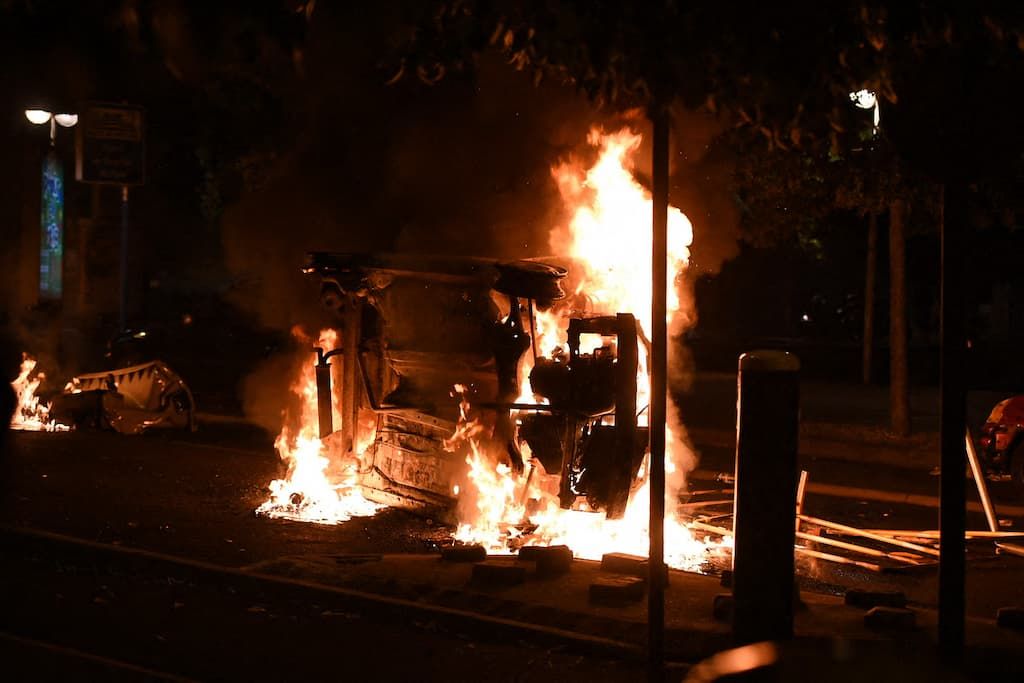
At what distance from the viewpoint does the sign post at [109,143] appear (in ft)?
63.1

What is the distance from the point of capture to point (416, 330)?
10156 mm

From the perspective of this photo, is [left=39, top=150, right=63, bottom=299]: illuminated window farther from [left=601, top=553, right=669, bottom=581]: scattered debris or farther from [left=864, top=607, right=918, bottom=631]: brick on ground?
[left=864, top=607, right=918, bottom=631]: brick on ground

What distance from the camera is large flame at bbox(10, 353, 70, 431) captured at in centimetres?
1567

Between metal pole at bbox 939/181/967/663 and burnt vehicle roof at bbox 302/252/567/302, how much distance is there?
3941mm

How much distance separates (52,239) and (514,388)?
22.3m

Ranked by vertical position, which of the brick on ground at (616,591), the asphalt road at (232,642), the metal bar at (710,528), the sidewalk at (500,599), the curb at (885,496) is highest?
the curb at (885,496)

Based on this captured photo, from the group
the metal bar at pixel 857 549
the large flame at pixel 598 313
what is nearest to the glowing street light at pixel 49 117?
the large flame at pixel 598 313

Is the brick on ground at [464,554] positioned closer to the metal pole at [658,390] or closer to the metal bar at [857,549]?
the metal bar at [857,549]

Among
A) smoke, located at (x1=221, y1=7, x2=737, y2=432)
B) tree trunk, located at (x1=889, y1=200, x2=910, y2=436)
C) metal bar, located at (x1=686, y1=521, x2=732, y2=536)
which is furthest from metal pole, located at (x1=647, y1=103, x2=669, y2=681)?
tree trunk, located at (x1=889, y1=200, x2=910, y2=436)

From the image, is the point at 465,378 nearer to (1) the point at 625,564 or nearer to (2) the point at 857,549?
(1) the point at 625,564

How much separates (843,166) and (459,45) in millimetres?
10209

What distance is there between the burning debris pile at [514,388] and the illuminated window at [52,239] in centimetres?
1844

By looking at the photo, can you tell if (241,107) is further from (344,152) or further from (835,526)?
(835,526)

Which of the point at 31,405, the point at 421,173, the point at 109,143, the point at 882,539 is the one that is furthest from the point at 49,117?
the point at 882,539
